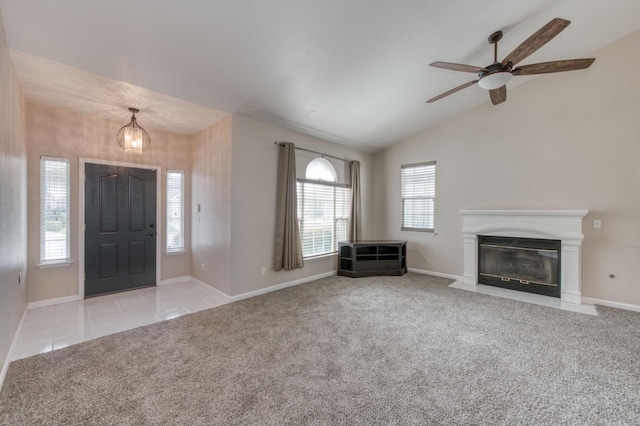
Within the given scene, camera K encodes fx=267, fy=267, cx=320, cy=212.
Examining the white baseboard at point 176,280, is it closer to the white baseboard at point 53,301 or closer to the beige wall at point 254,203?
the white baseboard at point 53,301

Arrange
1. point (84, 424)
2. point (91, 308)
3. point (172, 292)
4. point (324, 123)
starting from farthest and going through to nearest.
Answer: point (324, 123) < point (172, 292) < point (91, 308) < point (84, 424)

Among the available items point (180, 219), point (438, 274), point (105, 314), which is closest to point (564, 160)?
point (438, 274)

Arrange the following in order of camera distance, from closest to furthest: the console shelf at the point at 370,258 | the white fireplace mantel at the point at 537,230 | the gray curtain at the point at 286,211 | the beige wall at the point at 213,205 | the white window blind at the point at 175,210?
the white fireplace mantel at the point at 537,230
the beige wall at the point at 213,205
the gray curtain at the point at 286,211
the white window blind at the point at 175,210
the console shelf at the point at 370,258

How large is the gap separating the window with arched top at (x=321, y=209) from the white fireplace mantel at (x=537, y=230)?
238 centimetres

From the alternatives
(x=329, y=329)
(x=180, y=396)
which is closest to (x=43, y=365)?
(x=180, y=396)

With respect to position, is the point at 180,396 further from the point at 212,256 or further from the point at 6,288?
the point at 212,256

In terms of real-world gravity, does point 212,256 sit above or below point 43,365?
above

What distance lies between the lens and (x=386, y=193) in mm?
6359

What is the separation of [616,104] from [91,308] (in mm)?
7953

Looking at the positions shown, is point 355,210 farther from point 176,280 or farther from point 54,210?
point 54,210

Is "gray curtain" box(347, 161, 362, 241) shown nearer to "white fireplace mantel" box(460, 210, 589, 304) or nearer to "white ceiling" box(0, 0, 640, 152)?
"white ceiling" box(0, 0, 640, 152)

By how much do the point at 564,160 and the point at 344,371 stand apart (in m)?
4.66

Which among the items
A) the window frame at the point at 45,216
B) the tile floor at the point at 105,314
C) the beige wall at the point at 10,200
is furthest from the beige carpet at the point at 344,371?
the window frame at the point at 45,216

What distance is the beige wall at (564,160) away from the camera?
3758 mm
